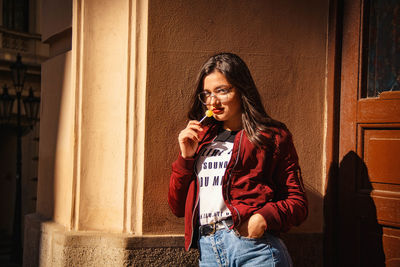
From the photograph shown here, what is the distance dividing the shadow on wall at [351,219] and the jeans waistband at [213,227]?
1.39m

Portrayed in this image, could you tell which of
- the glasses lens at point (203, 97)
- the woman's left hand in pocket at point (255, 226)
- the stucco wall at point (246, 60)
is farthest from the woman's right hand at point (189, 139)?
the stucco wall at point (246, 60)

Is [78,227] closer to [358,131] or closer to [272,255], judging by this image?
[272,255]

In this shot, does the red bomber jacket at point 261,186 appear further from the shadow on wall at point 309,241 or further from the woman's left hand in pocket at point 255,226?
the shadow on wall at point 309,241

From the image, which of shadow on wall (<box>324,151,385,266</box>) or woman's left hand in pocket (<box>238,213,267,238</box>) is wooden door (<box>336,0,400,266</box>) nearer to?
shadow on wall (<box>324,151,385,266</box>)

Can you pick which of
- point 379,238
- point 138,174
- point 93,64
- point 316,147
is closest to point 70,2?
point 93,64

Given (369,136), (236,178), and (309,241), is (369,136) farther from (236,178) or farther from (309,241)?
(236,178)

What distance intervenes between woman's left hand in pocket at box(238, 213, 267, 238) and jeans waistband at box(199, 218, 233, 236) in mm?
115

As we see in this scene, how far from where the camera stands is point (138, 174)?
3555 mm

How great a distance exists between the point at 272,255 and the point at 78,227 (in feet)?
6.12

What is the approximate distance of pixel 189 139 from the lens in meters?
2.75

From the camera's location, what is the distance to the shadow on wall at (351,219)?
3447mm

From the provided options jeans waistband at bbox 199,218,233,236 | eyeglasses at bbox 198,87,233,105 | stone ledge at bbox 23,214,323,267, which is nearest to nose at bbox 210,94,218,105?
eyeglasses at bbox 198,87,233,105

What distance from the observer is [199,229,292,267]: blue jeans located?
2.52 metres

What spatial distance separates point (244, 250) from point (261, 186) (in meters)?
0.38
